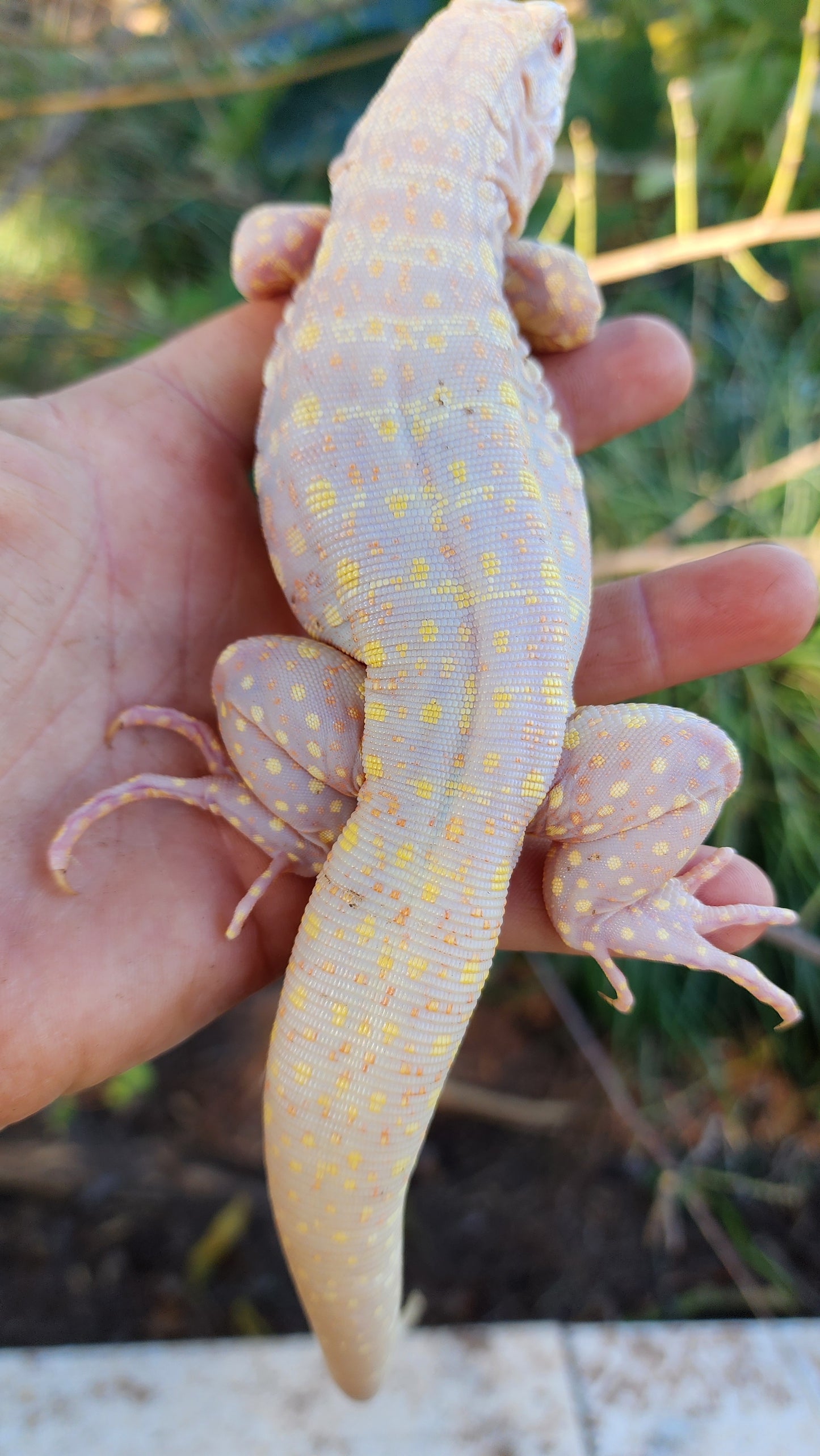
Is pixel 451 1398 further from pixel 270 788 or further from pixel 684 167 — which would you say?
pixel 684 167

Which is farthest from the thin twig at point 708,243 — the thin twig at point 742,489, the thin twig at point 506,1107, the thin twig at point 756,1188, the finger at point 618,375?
the thin twig at point 756,1188

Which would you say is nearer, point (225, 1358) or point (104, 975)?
point (104, 975)

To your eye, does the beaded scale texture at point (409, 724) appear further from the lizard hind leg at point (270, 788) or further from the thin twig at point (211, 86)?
the thin twig at point (211, 86)

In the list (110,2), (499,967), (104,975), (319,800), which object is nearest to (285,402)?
(319,800)

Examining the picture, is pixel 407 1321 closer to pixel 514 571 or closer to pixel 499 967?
pixel 499 967

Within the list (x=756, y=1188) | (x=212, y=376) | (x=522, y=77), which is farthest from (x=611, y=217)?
(x=756, y=1188)

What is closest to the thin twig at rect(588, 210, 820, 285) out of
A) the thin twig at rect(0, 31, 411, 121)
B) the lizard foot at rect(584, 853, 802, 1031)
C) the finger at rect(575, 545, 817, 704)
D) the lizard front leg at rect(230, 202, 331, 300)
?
the lizard front leg at rect(230, 202, 331, 300)
